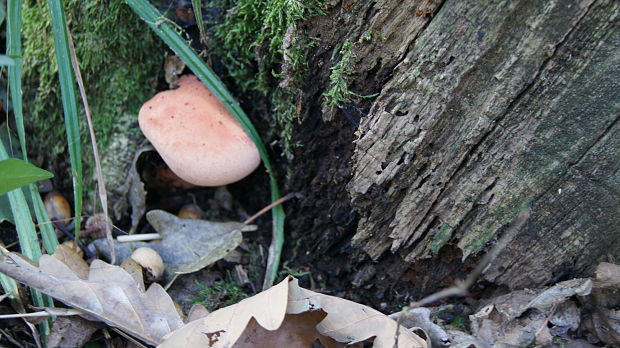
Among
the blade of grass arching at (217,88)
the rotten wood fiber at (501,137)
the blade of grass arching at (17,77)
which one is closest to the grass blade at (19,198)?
the blade of grass arching at (17,77)

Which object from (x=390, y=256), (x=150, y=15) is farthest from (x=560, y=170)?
(x=150, y=15)

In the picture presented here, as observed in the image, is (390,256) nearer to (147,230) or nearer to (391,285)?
(391,285)

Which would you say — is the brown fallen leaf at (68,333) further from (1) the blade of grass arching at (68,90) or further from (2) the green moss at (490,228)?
(2) the green moss at (490,228)

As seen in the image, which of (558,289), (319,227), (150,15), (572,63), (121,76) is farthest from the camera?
(121,76)

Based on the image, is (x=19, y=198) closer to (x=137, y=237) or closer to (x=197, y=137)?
(x=137, y=237)

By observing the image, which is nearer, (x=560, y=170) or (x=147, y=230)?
(x=560, y=170)

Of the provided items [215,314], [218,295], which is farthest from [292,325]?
[218,295]
